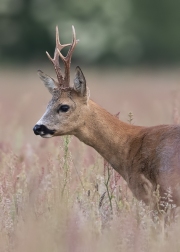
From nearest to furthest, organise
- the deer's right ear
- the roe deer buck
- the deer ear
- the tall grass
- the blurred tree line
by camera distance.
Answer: the tall grass, the roe deer buck, the deer ear, the deer's right ear, the blurred tree line

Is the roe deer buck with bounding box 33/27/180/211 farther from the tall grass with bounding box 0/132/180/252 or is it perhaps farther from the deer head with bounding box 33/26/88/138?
the tall grass with bounding box 0/132/180/252

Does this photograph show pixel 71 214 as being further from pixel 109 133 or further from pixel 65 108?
pixel 65 108

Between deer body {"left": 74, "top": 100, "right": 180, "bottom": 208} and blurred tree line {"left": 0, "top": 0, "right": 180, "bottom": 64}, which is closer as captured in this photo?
deer body {"left": 74, "top": 100, "right": 180, "bottom": 208}

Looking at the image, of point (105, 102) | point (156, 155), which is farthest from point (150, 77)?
point (156, 155)

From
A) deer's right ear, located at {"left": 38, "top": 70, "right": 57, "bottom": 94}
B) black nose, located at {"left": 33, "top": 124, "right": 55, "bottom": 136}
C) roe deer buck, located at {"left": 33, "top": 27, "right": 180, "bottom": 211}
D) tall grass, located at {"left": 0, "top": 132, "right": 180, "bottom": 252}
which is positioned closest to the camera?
tall grass, located at {"left": 0, "top": 132, "right": 180, "bottom": 252}

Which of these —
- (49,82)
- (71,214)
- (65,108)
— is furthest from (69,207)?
(49,82)

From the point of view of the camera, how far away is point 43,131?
24.0 ft

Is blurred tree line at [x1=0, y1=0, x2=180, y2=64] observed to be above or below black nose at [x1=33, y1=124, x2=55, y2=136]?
above

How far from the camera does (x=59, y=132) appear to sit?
7387 millimetres

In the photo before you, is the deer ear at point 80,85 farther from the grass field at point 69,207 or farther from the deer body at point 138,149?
the grass field at point 69,207

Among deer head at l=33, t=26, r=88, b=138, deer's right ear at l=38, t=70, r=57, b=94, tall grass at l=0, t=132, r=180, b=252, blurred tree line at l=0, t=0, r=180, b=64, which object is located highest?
blurred tree line at l=0, t=0, r=180, b=64

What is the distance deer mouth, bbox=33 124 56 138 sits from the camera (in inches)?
287

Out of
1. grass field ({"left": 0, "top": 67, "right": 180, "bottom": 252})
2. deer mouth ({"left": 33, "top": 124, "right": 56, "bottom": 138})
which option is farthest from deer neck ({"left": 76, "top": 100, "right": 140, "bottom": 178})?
deer mouth ({"left": 33, "top": 124, "right": 56, "bottom": 138})

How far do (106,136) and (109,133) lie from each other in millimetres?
37
